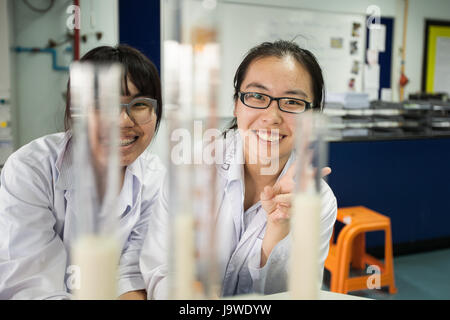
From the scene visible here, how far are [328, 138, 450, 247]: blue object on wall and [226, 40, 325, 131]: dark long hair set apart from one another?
123cm

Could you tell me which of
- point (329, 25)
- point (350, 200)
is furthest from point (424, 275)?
point (329, 25)

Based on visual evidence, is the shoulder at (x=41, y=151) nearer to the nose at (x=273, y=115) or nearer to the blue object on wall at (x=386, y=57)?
the nose at (x=273, y=115)

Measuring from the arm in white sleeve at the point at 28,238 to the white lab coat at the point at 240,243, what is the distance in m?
0.16

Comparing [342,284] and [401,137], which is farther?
[401,137]

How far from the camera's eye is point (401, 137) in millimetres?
2086

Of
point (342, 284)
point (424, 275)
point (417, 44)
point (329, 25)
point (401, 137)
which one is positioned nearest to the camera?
point (342, 284)

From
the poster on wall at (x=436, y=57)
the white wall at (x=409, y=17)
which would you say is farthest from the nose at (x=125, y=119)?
the poster on wall at (x=436, y=57)

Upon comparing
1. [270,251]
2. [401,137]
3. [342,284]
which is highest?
[401,137]

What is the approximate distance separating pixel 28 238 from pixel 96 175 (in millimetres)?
501

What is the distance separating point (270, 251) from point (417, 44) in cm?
→ 311

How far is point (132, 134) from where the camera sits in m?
0.53
